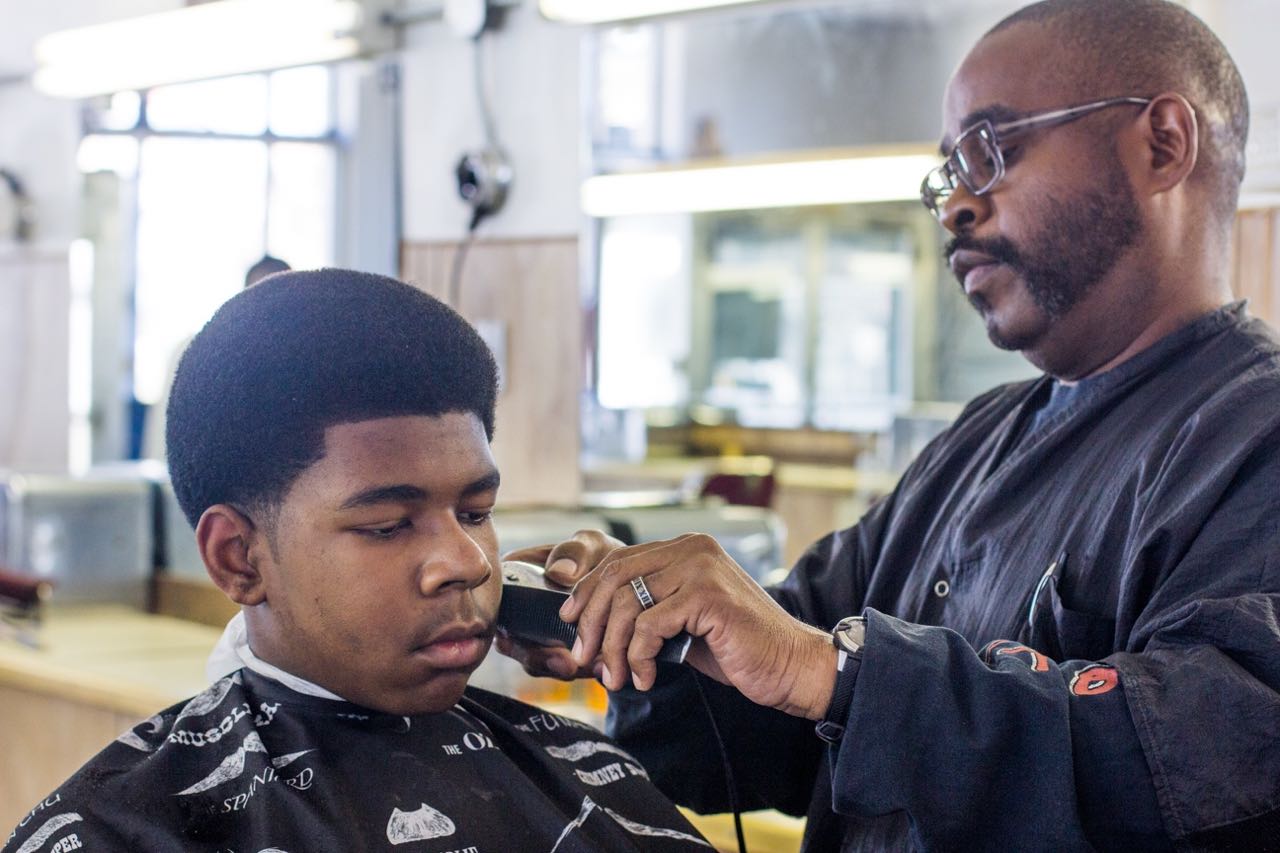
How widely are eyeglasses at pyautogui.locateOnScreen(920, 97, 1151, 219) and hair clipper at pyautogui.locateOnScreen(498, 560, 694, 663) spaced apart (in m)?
0.69

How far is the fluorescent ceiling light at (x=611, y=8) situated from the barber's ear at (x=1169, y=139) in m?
1.28

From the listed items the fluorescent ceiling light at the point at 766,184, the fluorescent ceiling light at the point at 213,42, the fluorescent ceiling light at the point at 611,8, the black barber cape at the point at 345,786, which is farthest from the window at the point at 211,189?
the black barber cape at the point at 345,786

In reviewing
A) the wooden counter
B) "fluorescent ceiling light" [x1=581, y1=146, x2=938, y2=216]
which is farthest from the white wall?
the wooden counter

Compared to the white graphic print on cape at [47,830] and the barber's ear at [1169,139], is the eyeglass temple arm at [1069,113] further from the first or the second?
the white graphic print on cape at [47,830]

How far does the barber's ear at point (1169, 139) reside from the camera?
66.8 inches

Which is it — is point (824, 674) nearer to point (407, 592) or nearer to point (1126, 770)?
point (1126, 770)

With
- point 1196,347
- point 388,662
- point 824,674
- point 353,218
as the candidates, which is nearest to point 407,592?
point 388,662

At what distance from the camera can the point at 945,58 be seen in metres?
9.37

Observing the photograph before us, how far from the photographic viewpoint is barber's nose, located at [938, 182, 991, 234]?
177cm

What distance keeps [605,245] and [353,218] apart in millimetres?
6771

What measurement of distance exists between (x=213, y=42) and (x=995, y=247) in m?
2.63

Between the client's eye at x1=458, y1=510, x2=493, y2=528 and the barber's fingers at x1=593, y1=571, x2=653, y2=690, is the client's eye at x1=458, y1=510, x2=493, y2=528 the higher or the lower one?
the higher one

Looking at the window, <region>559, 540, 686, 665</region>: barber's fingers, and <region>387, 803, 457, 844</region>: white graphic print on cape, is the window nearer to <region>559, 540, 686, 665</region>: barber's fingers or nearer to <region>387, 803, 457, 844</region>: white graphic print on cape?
<region>387, 803, 457, 844</region>: white graphic print on cape

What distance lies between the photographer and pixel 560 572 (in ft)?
5.35
